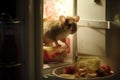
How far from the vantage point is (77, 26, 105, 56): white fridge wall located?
126 centimetres

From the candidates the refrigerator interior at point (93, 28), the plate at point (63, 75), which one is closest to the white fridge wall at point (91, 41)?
the refrigerator interior at point (93, 28)

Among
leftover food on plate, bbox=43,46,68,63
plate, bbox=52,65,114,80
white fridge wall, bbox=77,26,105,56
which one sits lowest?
plate, bbox=52,65,114,80

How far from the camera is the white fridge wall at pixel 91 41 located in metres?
1.26

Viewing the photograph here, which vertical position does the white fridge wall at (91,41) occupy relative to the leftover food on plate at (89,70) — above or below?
above

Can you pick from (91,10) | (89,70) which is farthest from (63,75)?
(91,10)

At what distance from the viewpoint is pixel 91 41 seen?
1.31 metres

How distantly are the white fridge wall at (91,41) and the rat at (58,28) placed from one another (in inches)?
3.1

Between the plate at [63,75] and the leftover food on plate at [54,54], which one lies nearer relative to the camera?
the plate at [63,75]

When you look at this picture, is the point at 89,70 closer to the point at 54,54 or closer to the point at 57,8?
the point at 54,54

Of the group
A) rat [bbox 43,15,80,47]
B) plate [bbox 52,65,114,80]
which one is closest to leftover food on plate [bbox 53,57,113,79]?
plate [bbox 52,65,114,80]

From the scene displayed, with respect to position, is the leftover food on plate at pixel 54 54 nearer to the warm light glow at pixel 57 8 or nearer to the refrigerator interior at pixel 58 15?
the refrigerator interior at pixel 58 15

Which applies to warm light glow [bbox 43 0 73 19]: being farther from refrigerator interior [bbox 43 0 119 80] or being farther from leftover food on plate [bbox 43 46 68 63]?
leftover food on plate [bbox 43 46 68 63]

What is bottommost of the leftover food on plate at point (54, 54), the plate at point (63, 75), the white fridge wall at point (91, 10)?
the plate at point (63, 75)

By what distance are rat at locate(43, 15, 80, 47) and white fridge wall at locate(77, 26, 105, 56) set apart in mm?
79
